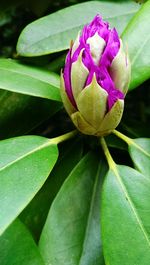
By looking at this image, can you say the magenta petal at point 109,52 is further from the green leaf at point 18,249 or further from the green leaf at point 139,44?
the green leaf at point 18,249

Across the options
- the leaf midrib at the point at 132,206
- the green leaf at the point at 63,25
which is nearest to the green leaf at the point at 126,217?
the leaf midrib at the point at 132,206

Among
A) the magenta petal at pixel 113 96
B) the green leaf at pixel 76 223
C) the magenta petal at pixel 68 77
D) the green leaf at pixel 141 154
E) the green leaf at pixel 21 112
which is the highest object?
the magenta petal at pixel 68 77

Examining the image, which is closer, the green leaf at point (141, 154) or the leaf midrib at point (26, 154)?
the leaf midrib at point (26, 154)

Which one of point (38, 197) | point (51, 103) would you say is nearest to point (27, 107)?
point (51, 103)

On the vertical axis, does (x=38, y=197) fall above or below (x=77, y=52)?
below

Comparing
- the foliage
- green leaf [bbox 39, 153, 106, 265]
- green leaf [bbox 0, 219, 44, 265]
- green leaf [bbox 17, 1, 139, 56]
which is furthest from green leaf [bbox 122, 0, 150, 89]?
green leaf [bbox 0, 219, 44, 265]

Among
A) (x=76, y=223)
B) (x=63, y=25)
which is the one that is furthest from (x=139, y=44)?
(x=76, y=223)

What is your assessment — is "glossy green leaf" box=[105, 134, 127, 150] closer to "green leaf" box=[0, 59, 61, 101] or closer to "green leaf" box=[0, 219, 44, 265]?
"green leaf" box=[0, 59, 61, 101]

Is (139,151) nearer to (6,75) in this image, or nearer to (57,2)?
(6,75)
